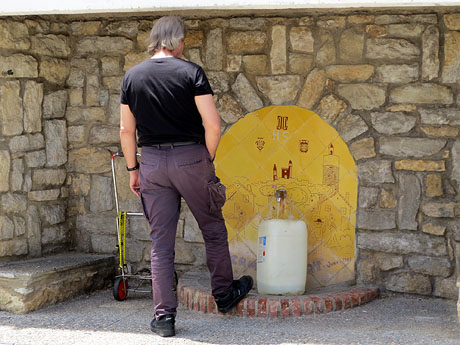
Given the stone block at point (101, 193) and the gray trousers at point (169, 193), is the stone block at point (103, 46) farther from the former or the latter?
the gray trousers at point (169, 193)

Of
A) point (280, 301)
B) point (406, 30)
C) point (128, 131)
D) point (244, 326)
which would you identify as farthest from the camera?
point (406, 30)

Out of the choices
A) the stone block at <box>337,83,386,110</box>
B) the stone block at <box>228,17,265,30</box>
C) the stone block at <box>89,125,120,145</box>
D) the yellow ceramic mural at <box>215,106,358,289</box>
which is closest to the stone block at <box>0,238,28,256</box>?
the stone block at <box>89,125,120,145</box>

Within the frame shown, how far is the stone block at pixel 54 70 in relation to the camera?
5.63 metres

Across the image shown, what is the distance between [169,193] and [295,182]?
1.49m

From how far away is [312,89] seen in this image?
17.2 feet

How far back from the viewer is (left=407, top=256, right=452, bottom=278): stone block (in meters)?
4.98

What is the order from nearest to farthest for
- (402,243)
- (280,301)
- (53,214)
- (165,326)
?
(165,326) → (280,301) → (402,243) → (53,214)

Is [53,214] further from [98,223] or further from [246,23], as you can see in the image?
[246,23]

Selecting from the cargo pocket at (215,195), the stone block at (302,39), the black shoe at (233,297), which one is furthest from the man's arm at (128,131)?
the stone block at (302,39)

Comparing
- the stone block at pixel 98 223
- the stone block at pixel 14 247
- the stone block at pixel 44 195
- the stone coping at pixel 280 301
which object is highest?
the stone block at pixel 44 195

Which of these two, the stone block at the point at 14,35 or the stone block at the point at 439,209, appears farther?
the stone block at the point at 14,35

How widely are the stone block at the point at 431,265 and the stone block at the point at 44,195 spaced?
110 inches

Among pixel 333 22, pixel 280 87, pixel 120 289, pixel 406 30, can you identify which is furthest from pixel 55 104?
pixel 406 30

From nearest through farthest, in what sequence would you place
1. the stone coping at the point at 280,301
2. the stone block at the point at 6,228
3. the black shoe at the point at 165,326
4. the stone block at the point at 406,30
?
the black shoe at the point at 165,326 → the stone coping at the point at 280,301 → the stone block at the point at 406,30 → the stone block at the point at 6,228
